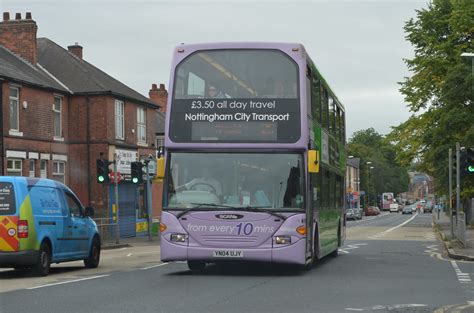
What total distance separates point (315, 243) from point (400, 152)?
3807 cm

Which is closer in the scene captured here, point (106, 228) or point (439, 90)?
point (106, 228)

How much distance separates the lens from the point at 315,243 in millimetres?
17281

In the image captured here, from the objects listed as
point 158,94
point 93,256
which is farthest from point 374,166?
point 93,256

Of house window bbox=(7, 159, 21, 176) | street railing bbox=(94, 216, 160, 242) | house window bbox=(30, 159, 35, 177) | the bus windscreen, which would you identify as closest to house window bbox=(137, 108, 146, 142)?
→ street railing bbox=(94, 216, 160, 242)

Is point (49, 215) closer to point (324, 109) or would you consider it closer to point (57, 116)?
point (324, 109)

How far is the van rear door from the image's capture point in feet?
50.2

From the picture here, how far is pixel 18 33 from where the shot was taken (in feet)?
127

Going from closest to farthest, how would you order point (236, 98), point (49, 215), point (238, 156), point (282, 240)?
1. point (282, 240)
2. point (238, 156)
3. point (236, 98)
4. point (49, 215)

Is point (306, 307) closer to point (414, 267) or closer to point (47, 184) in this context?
point (47, 184)

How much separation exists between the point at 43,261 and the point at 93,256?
3.05 metres

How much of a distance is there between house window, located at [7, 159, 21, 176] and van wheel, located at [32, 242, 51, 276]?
59.5 feet

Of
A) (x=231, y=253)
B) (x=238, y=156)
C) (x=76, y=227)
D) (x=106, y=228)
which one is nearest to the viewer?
(x=231, y=253)

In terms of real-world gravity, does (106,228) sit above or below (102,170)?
below

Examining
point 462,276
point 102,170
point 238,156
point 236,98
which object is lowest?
point 462,276
